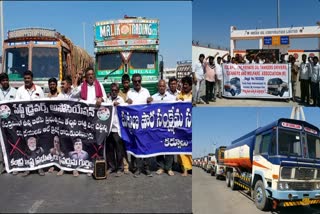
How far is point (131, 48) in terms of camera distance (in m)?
14.2

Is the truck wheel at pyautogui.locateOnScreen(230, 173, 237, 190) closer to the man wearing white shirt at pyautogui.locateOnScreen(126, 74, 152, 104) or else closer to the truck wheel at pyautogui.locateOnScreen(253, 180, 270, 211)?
the truck wheel at pyautogui.locateOnScreen(253, 180, 270, 211)

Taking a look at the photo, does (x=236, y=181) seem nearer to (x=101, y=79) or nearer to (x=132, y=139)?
(x=132, y=139)

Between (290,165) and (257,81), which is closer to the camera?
(290,165)

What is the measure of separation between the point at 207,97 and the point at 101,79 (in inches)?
248

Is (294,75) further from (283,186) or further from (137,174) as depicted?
(137,174)

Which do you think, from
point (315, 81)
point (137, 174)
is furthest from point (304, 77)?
point (137, 174)

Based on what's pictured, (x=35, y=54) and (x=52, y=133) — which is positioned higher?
(x=35, y=54)

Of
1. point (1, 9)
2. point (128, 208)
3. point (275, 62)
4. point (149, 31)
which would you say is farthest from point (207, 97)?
point (1, 9)

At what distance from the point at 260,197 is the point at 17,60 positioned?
9966 mm

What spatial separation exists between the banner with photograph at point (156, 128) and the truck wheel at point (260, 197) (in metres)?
1.99

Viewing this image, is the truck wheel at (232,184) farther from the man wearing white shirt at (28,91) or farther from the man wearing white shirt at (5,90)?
the man wearing white shirt at (5,90)

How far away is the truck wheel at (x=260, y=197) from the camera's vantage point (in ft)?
26.6

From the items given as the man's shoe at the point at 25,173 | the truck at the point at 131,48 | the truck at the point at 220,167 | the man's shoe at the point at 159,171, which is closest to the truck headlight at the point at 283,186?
the man's shoe at the point at 159,171

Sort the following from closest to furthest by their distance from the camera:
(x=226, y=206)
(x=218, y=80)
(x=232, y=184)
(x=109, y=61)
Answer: (x=226, y=206), (x=218, y=80), (x=232, y=184), (x=109, y=61)
